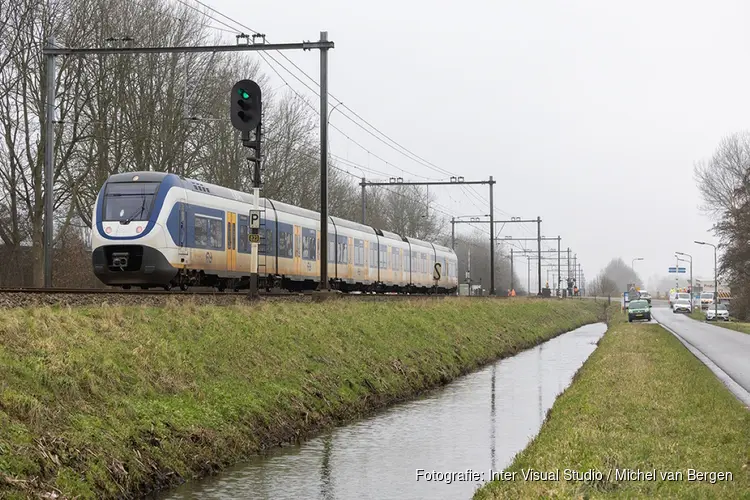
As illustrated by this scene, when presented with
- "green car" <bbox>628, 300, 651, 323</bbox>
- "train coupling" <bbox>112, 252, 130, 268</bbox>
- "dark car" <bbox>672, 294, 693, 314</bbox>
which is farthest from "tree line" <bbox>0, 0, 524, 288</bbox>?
"dark car" <bbox>672, 294, 693, 314</bbox>

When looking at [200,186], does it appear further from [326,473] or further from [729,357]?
[729,357]

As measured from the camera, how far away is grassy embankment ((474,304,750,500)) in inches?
374

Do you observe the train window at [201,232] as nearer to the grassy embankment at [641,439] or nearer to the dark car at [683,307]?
the grassy embankment at [641,439]

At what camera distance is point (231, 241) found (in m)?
30.4

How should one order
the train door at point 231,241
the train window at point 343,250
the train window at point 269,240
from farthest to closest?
the train window at point 343,250 < the train window at point 269,240 < the train door at point 231,241

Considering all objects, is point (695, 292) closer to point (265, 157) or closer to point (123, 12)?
point (265, 157)

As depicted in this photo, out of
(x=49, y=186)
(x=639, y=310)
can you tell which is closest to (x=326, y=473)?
(x=49, y=186)

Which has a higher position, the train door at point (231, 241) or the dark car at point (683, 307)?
the train door at point (231, 241)

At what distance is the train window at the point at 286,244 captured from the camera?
35.4 meters

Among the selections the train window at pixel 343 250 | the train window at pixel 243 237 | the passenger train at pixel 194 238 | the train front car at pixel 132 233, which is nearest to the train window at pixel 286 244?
the passenger train at pixel 194 238

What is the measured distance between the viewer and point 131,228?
82.6 ft

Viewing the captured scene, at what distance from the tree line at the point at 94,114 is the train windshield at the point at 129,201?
25.7ft

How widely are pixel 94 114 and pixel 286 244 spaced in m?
10.9

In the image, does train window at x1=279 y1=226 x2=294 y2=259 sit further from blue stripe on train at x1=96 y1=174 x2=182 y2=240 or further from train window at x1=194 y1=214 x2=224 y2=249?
blue stripe on train at x1=96 y1=174 x2=182 y2=240
